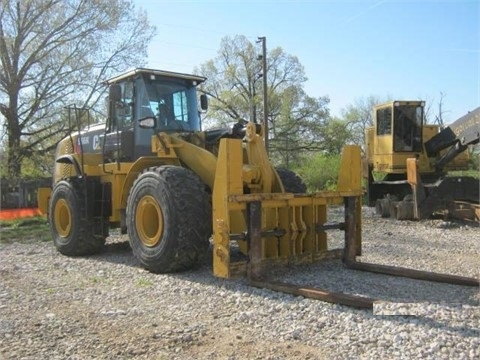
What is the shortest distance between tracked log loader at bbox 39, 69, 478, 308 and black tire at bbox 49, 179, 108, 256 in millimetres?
16

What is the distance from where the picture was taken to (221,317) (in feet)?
16.2

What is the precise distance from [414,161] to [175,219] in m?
8.53

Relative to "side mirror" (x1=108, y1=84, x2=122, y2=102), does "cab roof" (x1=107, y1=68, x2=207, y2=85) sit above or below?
above

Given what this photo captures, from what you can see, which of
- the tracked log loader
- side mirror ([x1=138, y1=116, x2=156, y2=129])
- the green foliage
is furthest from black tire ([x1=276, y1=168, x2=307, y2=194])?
the green foliage

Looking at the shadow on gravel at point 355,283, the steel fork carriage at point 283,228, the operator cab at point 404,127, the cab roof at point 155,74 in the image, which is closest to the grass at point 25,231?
the cab roof at point 155,74

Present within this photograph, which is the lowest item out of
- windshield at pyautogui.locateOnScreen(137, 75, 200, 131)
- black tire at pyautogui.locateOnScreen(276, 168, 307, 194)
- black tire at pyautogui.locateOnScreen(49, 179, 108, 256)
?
black tire at pyautogui.locateOnScreen(49, 179, 108, 256)

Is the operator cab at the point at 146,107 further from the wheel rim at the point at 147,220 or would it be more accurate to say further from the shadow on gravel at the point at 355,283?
the shadow on gravel at the point at 355,283

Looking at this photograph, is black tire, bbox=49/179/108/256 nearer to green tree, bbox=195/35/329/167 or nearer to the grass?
the grass

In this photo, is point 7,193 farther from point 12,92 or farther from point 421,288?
point 421,288

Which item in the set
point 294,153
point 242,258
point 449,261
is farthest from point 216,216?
point 294,153

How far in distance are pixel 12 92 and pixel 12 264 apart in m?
20.0

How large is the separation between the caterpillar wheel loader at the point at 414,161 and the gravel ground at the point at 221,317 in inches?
227

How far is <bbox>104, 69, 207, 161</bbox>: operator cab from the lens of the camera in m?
8.10

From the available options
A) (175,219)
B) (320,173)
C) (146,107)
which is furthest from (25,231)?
(320,173)
